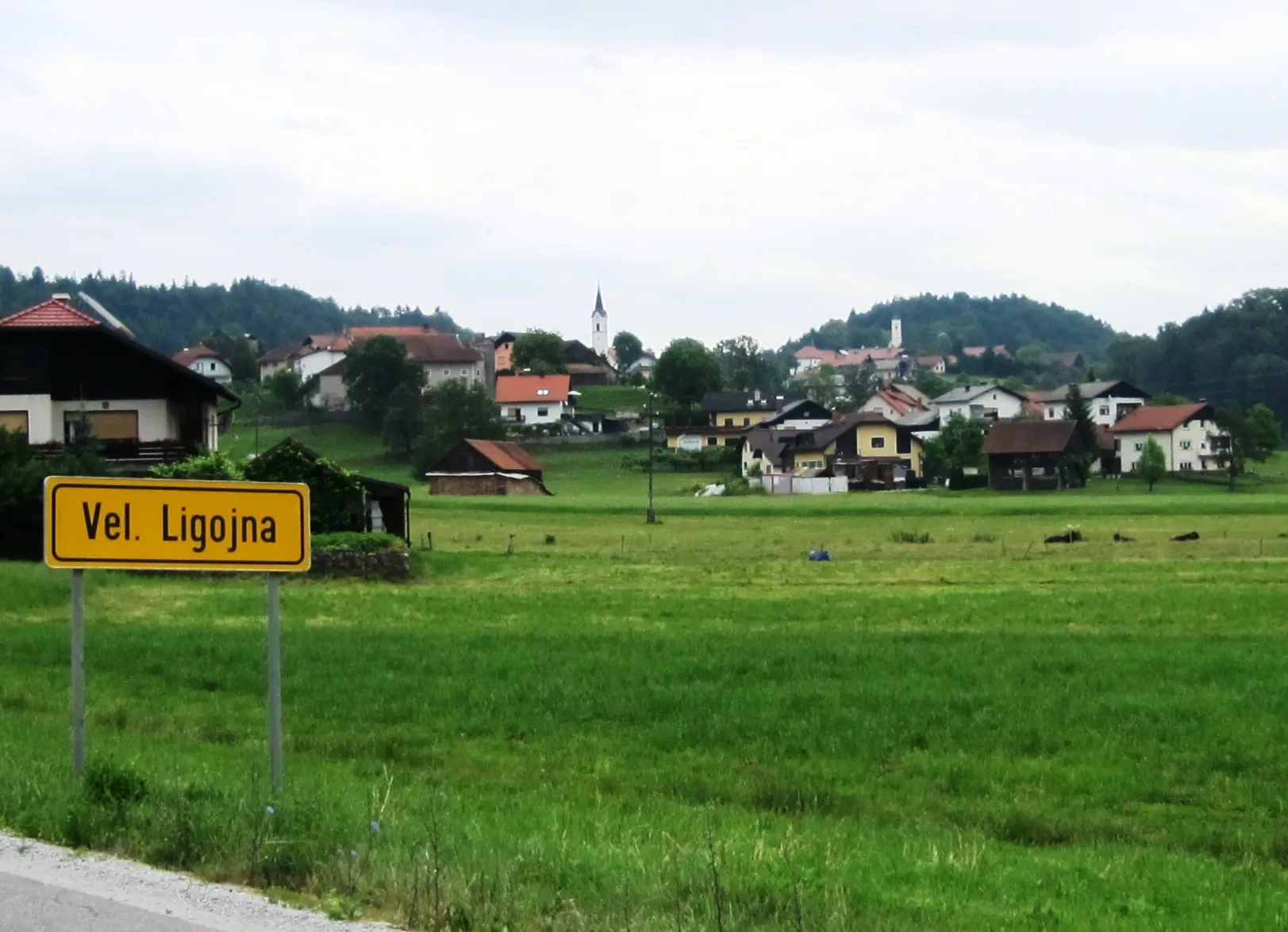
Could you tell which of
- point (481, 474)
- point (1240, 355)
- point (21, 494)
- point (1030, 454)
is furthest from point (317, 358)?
point (21, 494)

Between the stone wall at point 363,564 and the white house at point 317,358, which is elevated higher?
the white house at point 317,358

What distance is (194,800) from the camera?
32.9ft

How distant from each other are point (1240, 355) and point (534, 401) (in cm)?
9294

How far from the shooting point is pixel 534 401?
154 metres

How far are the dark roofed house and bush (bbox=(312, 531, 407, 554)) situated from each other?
80381 mm

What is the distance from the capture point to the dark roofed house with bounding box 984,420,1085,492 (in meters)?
115

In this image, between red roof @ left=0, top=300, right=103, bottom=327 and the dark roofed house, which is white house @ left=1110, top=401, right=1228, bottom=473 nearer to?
the dark roofed house

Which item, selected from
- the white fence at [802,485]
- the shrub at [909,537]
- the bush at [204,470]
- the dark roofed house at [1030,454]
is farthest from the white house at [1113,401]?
the bush at [204,470]

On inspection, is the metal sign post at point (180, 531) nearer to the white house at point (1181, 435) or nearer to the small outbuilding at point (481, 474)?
the small outbuilding at point (481, 474)

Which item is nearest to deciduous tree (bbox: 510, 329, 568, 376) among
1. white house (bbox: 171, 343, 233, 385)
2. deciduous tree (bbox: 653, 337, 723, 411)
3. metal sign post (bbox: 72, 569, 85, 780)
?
deciduous tree (bbox: 653, 337, 723, 411)

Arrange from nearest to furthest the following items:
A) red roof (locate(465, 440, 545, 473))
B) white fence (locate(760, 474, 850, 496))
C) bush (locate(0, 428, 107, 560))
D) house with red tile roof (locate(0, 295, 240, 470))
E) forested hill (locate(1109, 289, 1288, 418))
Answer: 1. bush (locate(0, 428, 107, 560))
2. house with red tile roof (locate(0, 295, 240, 470))
3. red roof (locate(465, 440, 545, 473))
4. white fence (locate(760, 474, 850, 496))
5. forested hill (locate(1109, 289, 1288, 418))

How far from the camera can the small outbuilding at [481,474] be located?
107 metres

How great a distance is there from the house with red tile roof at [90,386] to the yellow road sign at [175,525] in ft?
149

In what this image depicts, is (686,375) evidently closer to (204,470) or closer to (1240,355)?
(1240,355)
